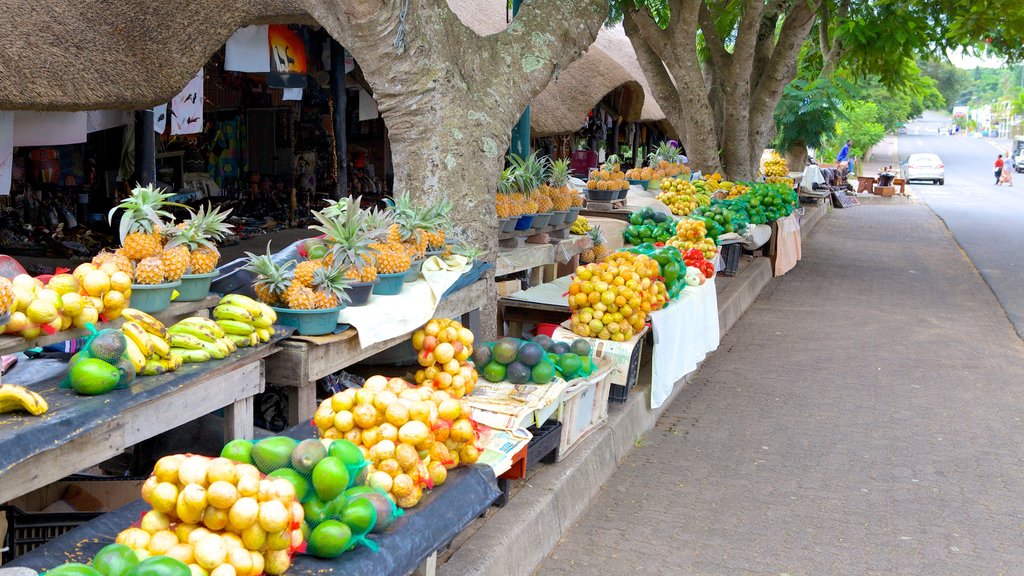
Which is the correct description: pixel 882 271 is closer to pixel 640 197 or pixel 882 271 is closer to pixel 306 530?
pixel 640 197

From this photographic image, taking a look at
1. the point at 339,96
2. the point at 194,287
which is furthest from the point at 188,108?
the point at 194,287

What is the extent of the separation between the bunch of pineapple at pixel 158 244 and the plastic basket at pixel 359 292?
0.71 m

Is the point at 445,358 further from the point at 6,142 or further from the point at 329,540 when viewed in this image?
the point at 6,142

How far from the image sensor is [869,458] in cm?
614

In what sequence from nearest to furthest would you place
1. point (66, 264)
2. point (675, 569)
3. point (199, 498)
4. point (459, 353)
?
point (199, 498), point (675, 569), point (459, 353), point (66, 264)

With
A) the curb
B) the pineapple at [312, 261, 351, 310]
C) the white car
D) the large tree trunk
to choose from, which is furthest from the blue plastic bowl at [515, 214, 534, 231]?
the white car

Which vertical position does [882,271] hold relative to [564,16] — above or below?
below

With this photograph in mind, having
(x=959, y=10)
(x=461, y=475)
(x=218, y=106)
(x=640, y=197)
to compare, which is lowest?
(x=461, y=475)

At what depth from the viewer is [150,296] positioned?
157 inches

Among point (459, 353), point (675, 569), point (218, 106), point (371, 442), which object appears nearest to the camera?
point (371, 442)

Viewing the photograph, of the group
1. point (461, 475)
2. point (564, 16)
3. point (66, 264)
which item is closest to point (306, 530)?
point (461, 475)

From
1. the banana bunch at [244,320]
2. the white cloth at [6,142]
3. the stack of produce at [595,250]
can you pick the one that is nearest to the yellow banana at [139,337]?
A: the banana bunch at [244,320]

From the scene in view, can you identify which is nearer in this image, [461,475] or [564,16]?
[461,475]

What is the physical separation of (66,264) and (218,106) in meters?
3.59
